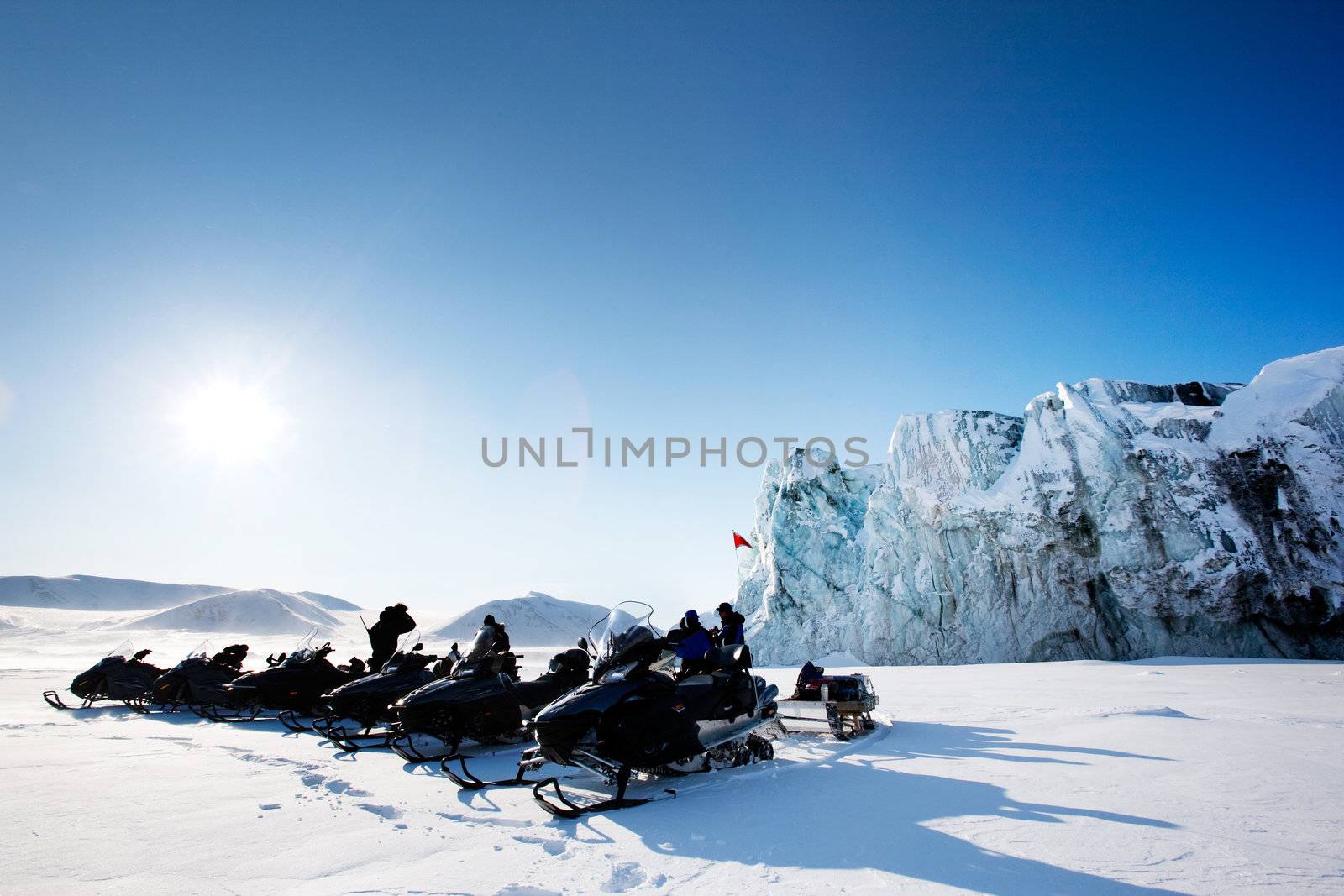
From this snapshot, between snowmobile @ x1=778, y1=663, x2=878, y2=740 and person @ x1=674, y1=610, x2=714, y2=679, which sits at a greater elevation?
person @ x1=674, y1=610, x2=714, y2=679

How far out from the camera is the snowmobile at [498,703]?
7.05 meters

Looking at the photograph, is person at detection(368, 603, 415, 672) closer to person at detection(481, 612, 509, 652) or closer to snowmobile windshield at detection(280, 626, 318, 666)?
snowmobile windshield at detection(280, 626, 318, 666)

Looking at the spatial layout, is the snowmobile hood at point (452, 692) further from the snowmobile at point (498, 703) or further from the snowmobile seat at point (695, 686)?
the snowmobile seat at point (695, 686)

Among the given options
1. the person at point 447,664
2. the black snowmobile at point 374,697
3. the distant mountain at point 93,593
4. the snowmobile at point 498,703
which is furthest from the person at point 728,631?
the distant mountain at point 93,593

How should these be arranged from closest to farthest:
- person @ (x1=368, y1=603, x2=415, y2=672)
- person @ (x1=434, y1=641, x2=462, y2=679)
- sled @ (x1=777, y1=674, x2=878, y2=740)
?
sled @ (x1=777, y1=674, x2=878, y2=740) < person @ (x1=434, y1=641, x2=462, y2=679) < person @ (x1=368, y1=603, x2=415, y2=672)

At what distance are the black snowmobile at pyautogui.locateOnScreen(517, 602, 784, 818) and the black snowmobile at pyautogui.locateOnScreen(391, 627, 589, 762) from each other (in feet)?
5.52

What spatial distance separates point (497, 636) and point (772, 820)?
494 centimetres

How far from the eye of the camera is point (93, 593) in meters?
77.9

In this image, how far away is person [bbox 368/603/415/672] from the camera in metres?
10.5

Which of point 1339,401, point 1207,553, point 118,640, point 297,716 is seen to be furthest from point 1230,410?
point 118,640

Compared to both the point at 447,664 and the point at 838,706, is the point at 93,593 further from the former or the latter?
the point at 838,706

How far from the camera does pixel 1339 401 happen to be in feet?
68.4

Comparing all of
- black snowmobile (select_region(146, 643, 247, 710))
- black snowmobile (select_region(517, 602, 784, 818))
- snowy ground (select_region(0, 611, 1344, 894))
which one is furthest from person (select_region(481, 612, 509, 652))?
black snowmobile (select_region(146, 643, 247, 710))

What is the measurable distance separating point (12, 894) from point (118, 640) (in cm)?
5624
